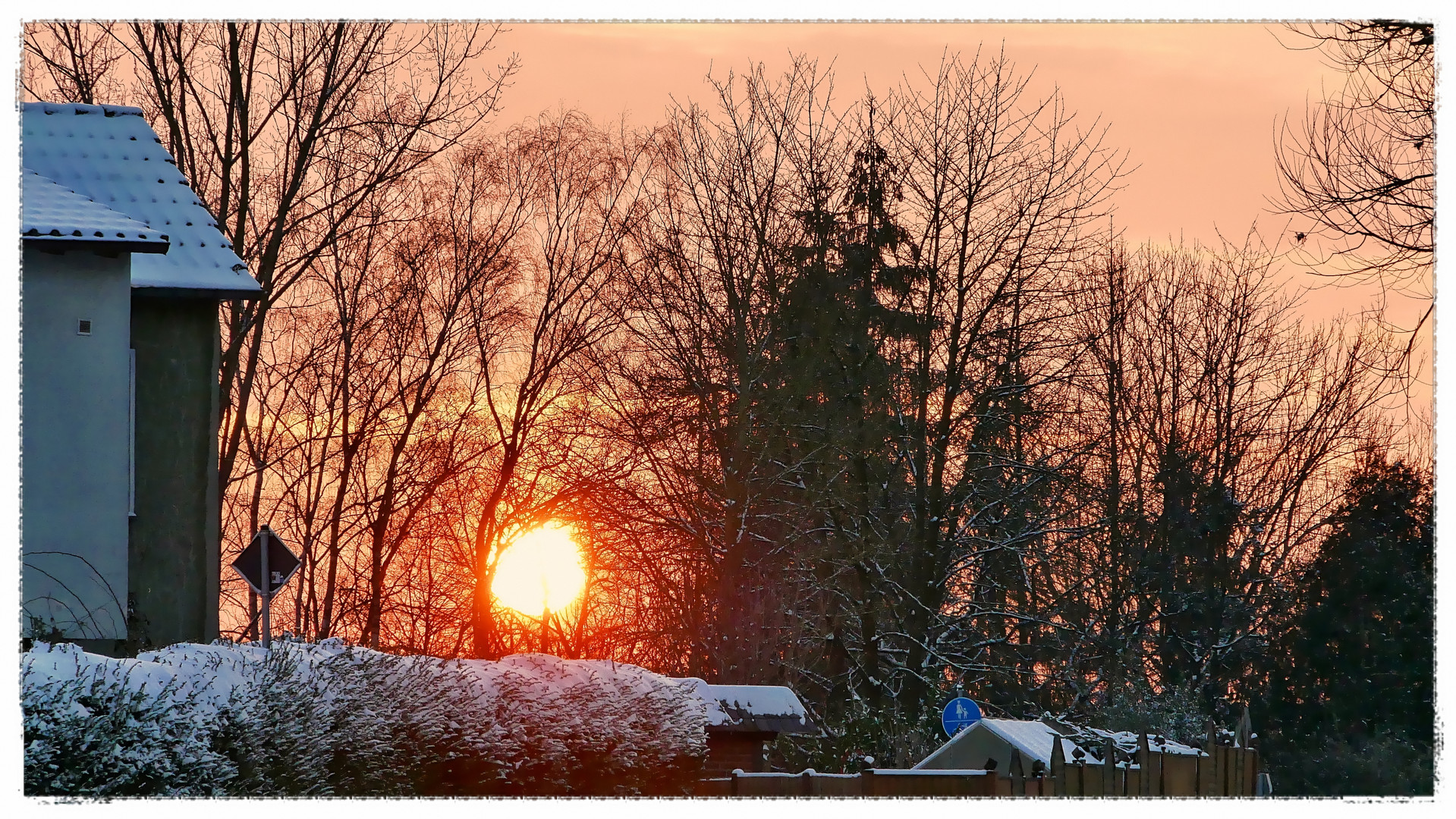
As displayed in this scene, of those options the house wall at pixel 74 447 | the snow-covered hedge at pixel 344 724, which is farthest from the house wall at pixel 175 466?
the snow-covered hedge at pixel 344 724

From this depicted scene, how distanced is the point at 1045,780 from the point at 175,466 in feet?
30.1

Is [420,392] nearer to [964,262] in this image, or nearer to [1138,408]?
[964,262]

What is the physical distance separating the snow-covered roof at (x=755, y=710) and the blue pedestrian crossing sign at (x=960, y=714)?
4192mm

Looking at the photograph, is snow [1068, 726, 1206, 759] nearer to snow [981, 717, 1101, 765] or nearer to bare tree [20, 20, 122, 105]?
snow [981, 717, 1101, 765]

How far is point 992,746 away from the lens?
1980cm

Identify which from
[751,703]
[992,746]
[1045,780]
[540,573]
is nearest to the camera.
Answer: [1045,780]

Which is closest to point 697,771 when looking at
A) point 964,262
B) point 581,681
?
point 581,681

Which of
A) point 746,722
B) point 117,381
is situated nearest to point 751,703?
point 746,722

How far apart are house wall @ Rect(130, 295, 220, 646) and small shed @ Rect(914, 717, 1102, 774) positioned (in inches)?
339

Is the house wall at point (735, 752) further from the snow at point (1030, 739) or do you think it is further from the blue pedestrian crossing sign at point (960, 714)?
the blue pedestrian crossing sign at point (960, 714)

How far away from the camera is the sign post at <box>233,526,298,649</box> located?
12.5 m

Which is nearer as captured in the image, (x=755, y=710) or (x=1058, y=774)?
(x=1058, y=774)

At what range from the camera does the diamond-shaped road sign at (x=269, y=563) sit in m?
12.5

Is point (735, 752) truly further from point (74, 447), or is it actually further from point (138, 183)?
point (138, 183)
